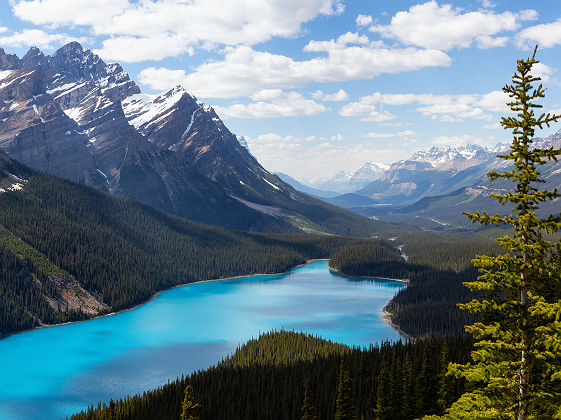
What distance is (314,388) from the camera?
94000 millimetres

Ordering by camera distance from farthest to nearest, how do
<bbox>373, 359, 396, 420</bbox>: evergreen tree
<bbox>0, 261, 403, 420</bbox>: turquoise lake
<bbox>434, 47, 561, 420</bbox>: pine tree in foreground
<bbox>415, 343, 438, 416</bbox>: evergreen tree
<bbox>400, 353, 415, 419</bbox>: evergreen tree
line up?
<bbox>0, 261, 403, 420</bbox>: turquoise lake → <bbox>415, 343, 438, 416</bbox>: evergreen tree → <bbox>400, 353, 415, 419</bbox>: evergreen tree → <bbox>373, 359, 396, 420</bbox>: evergreen tree → <bbox>434, 47, 561, 420</bbox>: pine tree in foreground

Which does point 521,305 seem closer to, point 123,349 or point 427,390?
point 427,390

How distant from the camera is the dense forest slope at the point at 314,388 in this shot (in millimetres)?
Answer: 77812

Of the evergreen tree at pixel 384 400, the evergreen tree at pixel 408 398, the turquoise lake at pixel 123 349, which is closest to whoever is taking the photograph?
the evergreen tree at pixel 384 400

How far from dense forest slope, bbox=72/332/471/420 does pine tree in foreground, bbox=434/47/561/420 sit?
148 ft

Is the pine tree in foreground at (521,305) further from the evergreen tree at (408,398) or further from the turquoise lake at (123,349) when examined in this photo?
the turquoise lake at (123,349)

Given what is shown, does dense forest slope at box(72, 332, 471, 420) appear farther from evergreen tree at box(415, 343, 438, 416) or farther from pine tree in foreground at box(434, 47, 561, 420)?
pine tree in foreground at box(434, 47, 561, 420)

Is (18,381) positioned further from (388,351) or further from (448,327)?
(448,327)

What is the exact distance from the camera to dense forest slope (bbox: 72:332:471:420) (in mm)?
77812

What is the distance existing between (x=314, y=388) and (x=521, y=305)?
249 feet

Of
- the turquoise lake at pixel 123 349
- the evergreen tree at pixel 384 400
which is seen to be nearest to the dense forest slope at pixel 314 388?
the evergreen tree at pixel 384 400

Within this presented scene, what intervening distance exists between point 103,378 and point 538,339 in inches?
4570

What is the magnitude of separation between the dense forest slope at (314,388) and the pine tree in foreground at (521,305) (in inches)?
1772

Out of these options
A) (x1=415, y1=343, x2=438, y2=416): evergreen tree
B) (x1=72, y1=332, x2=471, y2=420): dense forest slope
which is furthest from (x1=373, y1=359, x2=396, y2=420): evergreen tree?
(x1=415, y1=343, x2=438, y2=416): evergreen tree
